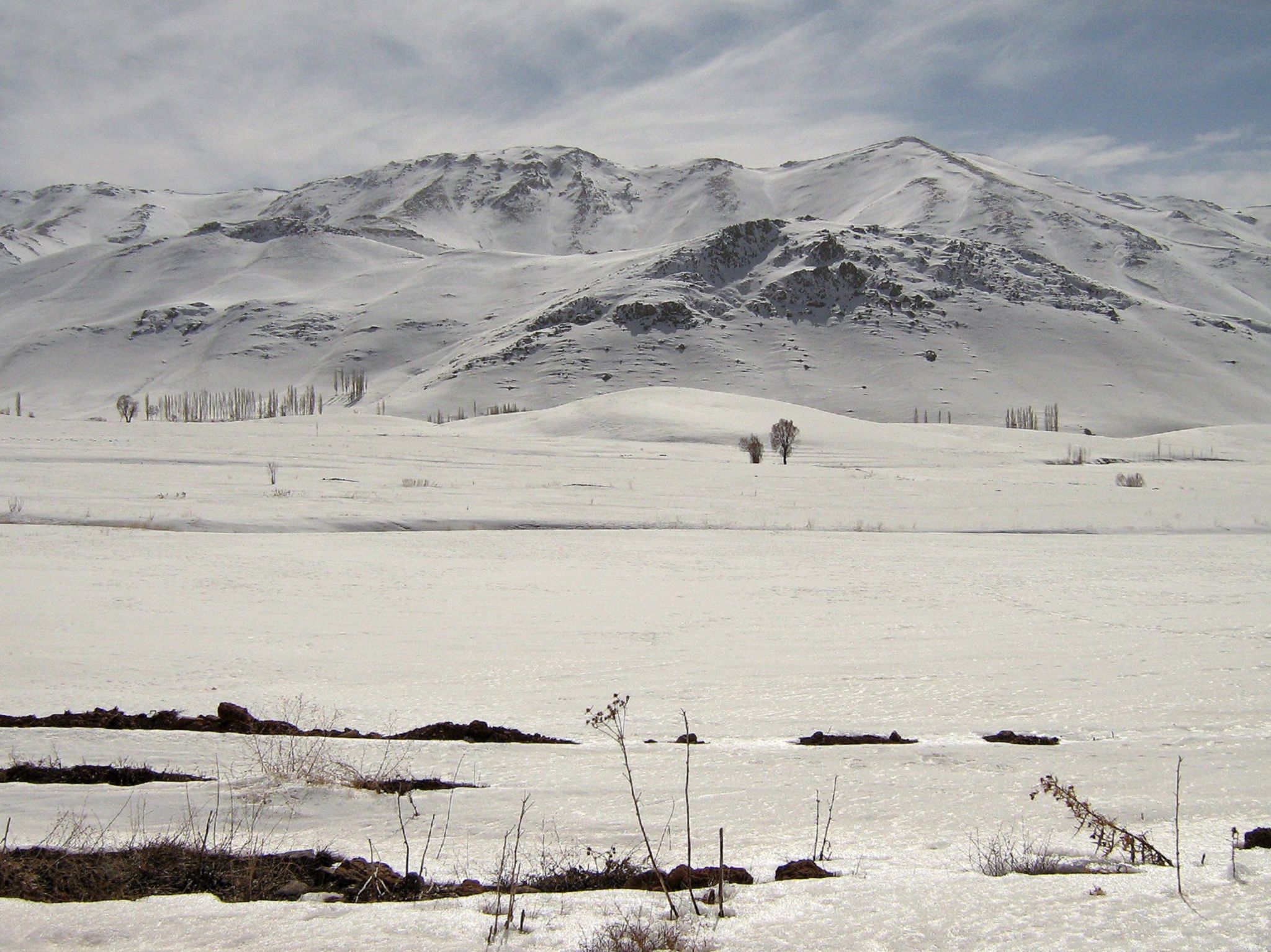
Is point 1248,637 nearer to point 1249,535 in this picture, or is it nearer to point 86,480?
point 1249,535

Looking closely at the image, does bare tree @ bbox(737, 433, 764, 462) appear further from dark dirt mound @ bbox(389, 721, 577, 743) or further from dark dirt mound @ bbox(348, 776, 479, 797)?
dark dirt mound @ bbox(348, 776, 479, 797)

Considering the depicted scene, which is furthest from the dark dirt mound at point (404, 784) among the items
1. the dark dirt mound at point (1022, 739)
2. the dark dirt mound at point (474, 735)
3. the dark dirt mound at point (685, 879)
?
the dark dirt mound at point (1022, 739)

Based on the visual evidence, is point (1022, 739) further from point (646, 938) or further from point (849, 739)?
point (646, 938)

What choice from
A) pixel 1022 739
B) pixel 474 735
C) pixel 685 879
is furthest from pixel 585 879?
pixel 1022 739

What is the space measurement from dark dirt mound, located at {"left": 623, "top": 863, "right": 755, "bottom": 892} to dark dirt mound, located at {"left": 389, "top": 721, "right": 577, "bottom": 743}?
2.14m

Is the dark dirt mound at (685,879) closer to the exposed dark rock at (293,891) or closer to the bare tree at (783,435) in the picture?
the exposed dark rock at (293,891)

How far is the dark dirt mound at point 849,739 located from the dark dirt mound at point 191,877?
3066mm

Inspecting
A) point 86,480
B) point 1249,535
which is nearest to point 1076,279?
point 1249,535

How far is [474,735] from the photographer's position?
226 inches

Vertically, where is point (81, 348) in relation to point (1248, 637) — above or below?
above

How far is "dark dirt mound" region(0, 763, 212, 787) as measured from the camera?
463 centimetres

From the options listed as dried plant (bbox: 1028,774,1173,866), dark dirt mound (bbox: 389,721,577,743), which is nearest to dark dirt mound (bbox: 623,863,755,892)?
dried plant (bbox: 1028,774,1173,866)

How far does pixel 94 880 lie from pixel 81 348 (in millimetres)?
181854

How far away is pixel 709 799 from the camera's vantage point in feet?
15.7
